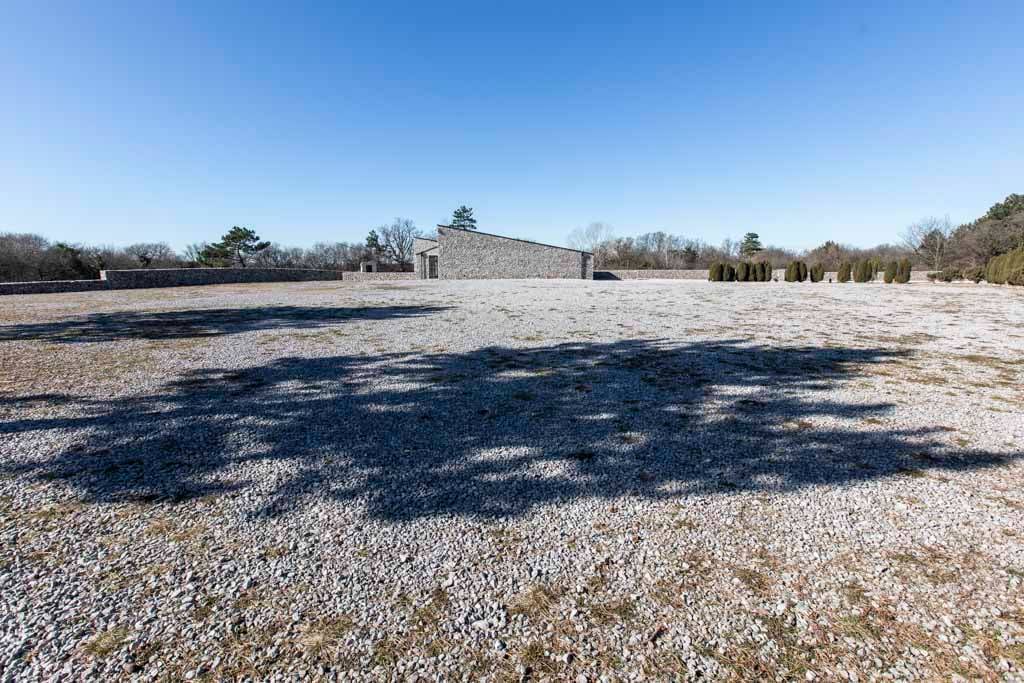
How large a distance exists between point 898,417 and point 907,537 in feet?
6.61

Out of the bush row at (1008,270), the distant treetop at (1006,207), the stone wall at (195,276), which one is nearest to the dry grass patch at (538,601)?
the stone wall at (195,276)

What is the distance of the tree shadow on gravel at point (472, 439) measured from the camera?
248 centimetres

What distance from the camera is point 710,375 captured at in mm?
4867

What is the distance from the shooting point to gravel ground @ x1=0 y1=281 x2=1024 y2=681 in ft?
4.81

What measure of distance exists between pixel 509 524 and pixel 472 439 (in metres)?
1.04

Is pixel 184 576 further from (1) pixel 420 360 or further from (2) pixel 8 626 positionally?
(1) pixel 420 360

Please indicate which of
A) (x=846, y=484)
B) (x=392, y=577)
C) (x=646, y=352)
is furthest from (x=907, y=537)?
(x=646, y=352)

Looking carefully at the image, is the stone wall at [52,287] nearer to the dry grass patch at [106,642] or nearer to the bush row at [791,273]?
the dry grass patch at [106,642]

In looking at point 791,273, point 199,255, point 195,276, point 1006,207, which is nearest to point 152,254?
point 199,255

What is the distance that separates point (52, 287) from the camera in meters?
16.8

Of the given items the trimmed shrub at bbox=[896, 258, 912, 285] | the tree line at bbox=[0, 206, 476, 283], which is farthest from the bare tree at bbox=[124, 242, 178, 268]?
the trimmed shrub at bbox=[896, 258, 912, 285]

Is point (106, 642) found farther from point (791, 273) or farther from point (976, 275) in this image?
point (976, 275)

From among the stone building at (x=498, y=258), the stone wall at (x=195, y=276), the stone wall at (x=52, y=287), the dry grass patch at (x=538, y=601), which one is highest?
A: the stone building at (x=498, y=258)

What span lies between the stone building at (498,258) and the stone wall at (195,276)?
29.4 feet
